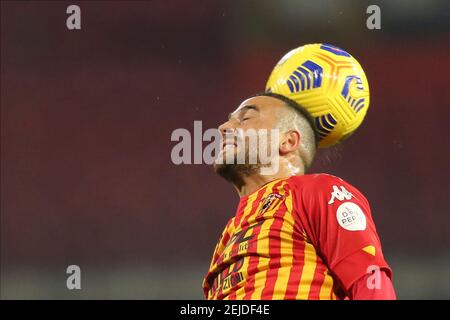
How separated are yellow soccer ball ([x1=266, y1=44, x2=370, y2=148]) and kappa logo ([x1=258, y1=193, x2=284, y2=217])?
0.36 meters

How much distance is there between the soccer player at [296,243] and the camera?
2.20 metres

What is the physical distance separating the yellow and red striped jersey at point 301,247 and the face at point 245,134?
20 centimetres

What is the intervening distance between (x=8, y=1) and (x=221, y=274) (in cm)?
382

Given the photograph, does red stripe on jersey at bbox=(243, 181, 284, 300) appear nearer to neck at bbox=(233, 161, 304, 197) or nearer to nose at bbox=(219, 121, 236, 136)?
neck at bbox=(233, 161, 304, 197)

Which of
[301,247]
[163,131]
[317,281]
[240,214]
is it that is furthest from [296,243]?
[163,131]

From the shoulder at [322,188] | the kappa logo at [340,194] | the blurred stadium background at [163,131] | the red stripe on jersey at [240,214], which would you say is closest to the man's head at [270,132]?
the red stripe on jersey at [240,214]

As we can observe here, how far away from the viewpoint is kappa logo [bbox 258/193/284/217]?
248cm

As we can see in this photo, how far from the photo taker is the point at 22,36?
5.61m

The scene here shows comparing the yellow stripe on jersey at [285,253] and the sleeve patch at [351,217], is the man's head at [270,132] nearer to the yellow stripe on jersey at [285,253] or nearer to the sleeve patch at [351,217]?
the yellow stripe on jersey at [285,253]

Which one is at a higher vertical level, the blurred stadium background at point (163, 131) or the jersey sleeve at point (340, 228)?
the blurred stadium background at point (163, 131)

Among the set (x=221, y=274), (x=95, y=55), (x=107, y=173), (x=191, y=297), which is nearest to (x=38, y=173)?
(x=107, y=173)

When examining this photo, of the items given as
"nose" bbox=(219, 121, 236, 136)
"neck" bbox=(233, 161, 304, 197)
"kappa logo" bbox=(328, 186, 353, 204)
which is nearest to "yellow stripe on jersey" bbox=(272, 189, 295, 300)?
"kappa logo" bbox=(328, 186, 353, 204)

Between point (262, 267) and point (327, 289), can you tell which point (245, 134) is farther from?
point (327, 289)
